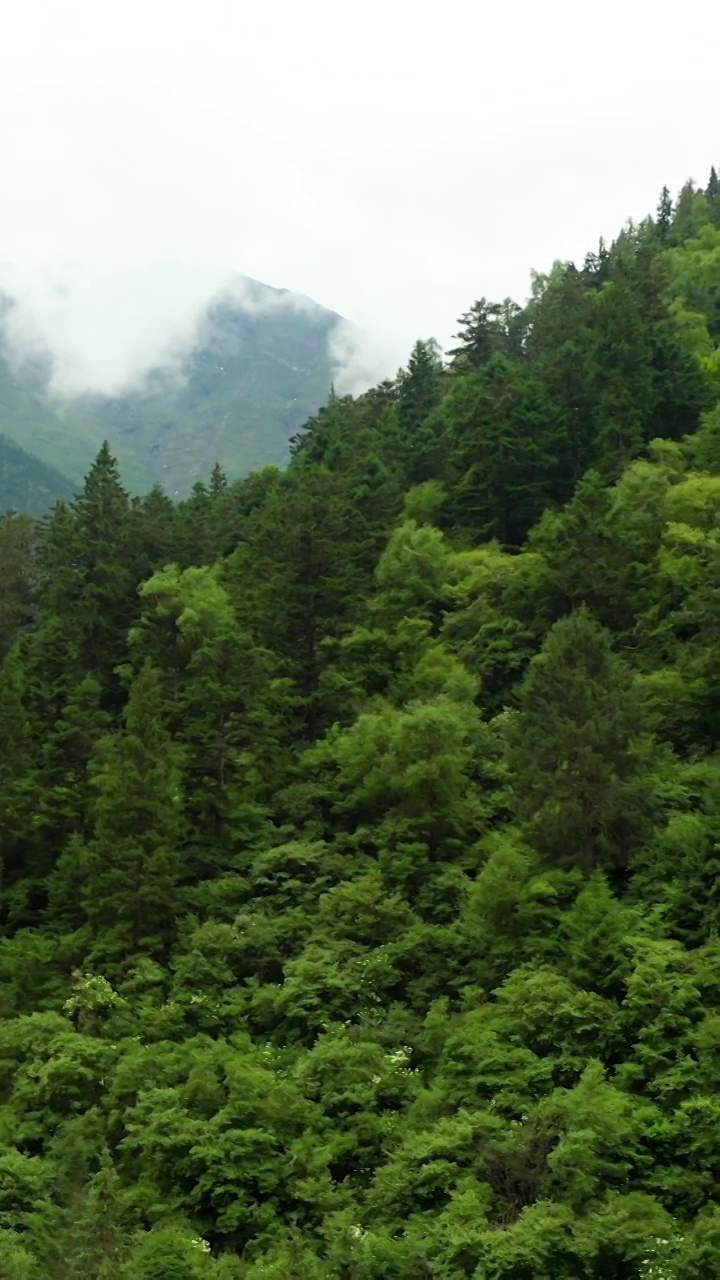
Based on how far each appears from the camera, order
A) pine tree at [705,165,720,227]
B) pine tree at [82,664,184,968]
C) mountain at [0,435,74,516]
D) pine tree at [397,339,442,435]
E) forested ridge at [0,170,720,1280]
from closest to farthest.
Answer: forested ridge at [0,170,720,1280], pine tree at [82,664,184,968], pine tree at [397,339,442,435], pine tree at [705,165,720,227], mountain at [0,435,74,516]

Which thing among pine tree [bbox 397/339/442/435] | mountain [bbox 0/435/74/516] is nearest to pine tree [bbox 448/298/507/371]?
pine tree [bbox 397/339/442/435]

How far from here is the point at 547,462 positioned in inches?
1839

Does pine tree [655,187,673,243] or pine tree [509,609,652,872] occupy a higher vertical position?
pine tree [655,187,673,243]

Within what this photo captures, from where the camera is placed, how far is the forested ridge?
19703mm

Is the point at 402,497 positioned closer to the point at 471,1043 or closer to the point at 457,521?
the point at 457,521

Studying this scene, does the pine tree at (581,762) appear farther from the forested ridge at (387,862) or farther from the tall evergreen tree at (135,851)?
the tall evergreen tree at (135,851)

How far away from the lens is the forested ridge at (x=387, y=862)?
19.7m

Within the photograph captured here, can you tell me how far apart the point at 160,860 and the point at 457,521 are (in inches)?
928

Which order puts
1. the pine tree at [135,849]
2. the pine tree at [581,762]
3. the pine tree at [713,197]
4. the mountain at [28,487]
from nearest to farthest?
the pine tree at [581,762] → the pine tree at [135,849] → the pine tree at [713,197] → the mountain at [28,487]

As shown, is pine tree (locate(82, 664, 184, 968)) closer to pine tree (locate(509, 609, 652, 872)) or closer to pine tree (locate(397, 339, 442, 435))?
pine tree (locate(509, 609, 652, 872))

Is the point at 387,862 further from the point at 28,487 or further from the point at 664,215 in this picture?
the point at 28,487

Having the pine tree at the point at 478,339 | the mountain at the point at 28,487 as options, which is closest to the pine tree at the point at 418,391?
the pine tree at the point at 478,339

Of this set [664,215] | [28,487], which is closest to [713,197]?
[664,215]

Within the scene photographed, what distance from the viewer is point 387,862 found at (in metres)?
29.8
